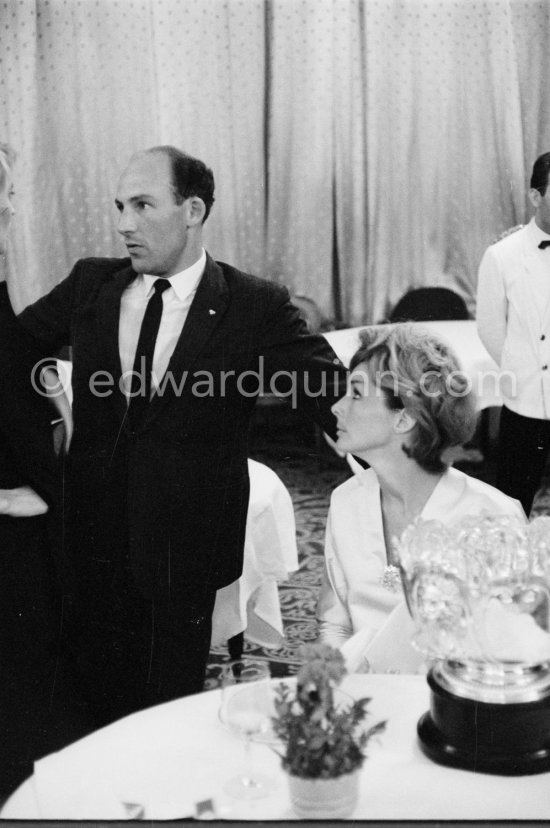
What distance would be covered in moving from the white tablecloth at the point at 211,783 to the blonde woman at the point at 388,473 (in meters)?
0.40

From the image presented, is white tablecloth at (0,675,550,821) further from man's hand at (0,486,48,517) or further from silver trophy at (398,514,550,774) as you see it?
man's hand at (0,486,48,517)

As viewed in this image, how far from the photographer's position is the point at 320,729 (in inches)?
54.7

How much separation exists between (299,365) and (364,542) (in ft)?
1.40

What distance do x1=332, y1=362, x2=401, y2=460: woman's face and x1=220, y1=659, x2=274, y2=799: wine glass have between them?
59 centimetres

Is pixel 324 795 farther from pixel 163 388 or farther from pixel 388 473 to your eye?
pixel 163 388

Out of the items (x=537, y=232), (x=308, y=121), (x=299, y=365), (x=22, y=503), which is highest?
(x=308, y=121)

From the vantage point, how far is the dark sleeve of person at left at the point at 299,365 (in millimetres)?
1979

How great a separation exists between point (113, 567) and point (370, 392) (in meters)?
0.71

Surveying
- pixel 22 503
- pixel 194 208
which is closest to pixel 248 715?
pixel 22 503

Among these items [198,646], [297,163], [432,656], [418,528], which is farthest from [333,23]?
[198,646]

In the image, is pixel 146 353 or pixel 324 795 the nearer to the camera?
pixel 324 795

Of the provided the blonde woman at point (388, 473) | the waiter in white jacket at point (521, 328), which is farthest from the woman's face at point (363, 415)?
the waiter in white jacket at point (521, 328)

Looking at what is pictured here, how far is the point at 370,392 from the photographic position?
201 centimetres

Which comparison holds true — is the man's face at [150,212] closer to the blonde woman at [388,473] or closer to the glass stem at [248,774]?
the blonde woman at [388,473]
